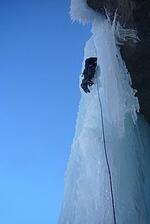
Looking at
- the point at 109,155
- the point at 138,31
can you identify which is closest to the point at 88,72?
the point at 138,31

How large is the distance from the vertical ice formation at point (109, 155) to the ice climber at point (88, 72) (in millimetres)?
42

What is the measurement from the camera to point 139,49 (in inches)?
97.7

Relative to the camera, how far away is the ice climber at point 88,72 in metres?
2.66

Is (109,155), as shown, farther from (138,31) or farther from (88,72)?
(138,31)

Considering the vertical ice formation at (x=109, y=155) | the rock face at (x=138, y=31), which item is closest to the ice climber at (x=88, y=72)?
the vertical ice formation at (x=109, y=155)

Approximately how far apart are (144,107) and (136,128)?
1.19ft

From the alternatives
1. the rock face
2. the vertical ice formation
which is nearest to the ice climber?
the vertical ice formation

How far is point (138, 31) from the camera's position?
93.4 inches

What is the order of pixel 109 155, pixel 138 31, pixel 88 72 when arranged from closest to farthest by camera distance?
pixel 138 31, pixel 109 155, pixel 88 72

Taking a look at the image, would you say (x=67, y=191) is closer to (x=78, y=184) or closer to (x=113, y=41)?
(x=78, y=184)

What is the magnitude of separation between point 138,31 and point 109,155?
927mm

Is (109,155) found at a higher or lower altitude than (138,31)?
lower

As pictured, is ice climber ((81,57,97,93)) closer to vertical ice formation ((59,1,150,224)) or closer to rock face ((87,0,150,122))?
vertical ice formation ((59,1,150,224))

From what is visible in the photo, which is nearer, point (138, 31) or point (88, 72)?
point (138, 31)
